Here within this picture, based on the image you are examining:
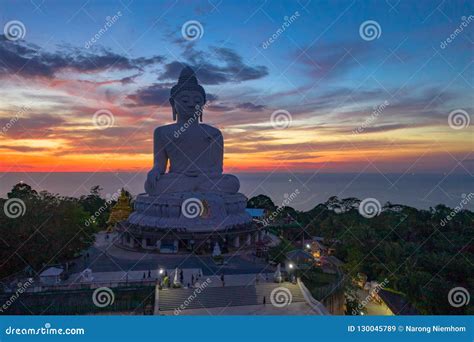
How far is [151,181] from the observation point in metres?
17.6

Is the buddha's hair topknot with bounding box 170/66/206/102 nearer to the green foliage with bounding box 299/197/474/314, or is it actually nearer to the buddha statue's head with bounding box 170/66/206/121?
the buddha statue's head with bounding box 170/66/206/121

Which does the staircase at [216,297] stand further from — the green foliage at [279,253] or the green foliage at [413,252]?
the green foliage at [413,252]

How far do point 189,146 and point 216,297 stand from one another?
32.2 feet

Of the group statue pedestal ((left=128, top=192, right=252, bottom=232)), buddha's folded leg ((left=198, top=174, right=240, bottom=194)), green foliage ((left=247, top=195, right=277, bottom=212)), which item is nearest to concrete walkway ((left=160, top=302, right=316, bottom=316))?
statue pedestal ((left=128, top=192, right=252, bottom=232))

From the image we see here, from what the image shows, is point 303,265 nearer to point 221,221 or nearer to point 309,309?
point 309,309

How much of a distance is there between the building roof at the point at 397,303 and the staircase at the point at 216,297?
11.7 feet

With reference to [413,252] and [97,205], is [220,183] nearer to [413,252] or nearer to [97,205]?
[413,252]

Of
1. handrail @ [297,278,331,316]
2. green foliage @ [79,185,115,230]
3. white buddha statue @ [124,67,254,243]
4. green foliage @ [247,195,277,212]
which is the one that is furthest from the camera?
green foliage @ [247,195,277,212]

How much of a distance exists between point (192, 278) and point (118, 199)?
37.8ft

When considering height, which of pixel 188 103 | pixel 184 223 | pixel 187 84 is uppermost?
pixel 187 84

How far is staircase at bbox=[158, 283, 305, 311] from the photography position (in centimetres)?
992

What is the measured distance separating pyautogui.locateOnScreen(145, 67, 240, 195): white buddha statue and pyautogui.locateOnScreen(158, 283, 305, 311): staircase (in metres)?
7.82

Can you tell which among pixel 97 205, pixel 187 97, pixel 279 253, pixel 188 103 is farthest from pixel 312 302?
pixel 97 205

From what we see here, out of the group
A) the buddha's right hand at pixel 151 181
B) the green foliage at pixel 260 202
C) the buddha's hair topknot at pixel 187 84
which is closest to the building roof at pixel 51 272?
the buddha's right hand at pixel 151 181
